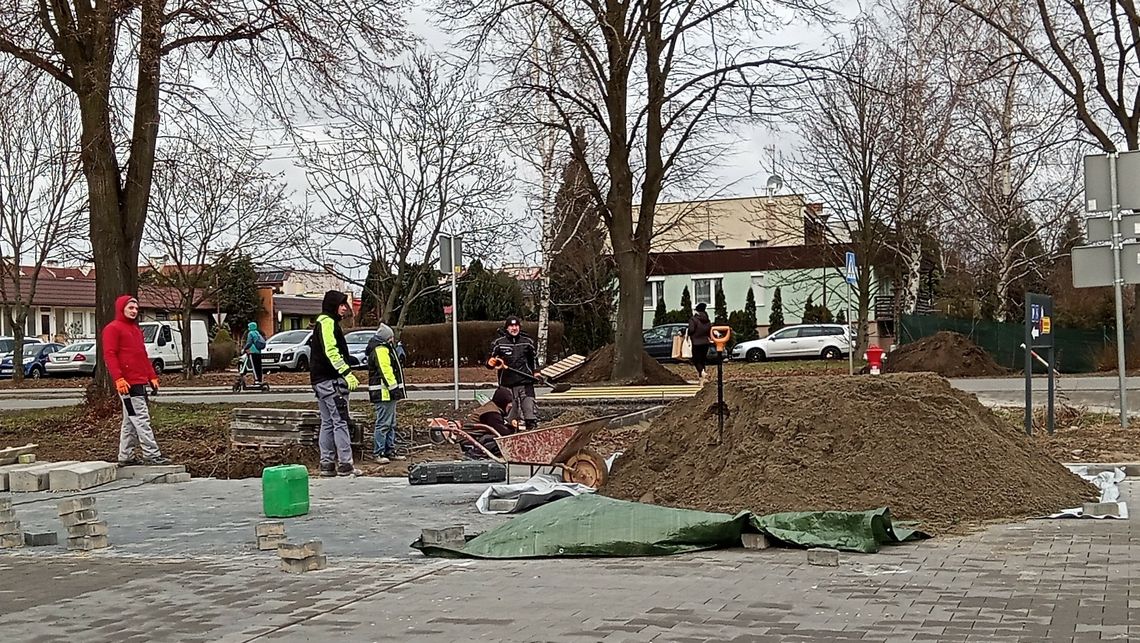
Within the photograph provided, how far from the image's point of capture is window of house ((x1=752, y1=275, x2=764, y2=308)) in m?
59.0

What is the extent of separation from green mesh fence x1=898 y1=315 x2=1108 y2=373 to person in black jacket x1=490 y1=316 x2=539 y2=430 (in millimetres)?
19520

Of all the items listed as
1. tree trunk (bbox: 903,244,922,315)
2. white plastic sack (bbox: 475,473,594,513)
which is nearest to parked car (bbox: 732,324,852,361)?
tree trunk (bbox: 903,244,922,315)

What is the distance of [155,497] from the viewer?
11.9 metres

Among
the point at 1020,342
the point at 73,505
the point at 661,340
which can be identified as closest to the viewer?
the point at 73,505

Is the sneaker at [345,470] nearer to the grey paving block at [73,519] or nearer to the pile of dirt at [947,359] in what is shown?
the grey paving block at [73,519]

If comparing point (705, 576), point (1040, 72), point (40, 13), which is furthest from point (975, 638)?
point (1040, 72)

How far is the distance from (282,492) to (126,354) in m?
4.09

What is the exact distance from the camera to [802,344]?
149 feet

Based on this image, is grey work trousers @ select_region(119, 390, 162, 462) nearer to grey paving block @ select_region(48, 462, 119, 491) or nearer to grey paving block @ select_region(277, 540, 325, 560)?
grey paving block @ select_region(48, 462, 119, 491)

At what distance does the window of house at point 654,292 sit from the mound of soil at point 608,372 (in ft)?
102

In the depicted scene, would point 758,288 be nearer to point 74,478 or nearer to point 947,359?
point 947,359

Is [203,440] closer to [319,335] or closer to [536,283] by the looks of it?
[319,335]

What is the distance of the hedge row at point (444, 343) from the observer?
43.2 m

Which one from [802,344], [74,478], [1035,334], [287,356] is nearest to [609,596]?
[74,478]
